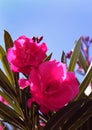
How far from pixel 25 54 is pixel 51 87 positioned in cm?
17

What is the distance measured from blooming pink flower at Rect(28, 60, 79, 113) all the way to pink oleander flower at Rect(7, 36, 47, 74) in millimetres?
59

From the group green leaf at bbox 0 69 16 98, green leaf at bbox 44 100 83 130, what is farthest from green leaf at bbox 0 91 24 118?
green leaf at bbox 44 100 83 130

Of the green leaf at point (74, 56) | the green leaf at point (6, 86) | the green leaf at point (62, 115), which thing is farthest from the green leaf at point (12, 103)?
the green leaf at point (74, 56)

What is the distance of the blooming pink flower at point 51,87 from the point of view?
1.13 m

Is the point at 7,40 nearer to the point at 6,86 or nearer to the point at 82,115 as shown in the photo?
the point at 6,86

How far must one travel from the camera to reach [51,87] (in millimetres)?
1136

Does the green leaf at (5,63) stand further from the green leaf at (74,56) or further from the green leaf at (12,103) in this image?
the green leaf at (74,56)

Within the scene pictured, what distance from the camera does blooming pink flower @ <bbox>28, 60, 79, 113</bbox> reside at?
1126 mm

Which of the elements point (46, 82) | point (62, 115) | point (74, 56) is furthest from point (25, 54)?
point (74, 56)

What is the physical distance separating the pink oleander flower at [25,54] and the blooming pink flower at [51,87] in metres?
0.06

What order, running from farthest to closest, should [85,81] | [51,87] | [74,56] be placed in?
[74,56]
[85,81]
[51,87]

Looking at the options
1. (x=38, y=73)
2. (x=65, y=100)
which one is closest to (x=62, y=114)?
(x=65, y=100)

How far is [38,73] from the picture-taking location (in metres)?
1.15

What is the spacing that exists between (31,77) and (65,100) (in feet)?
0.44
